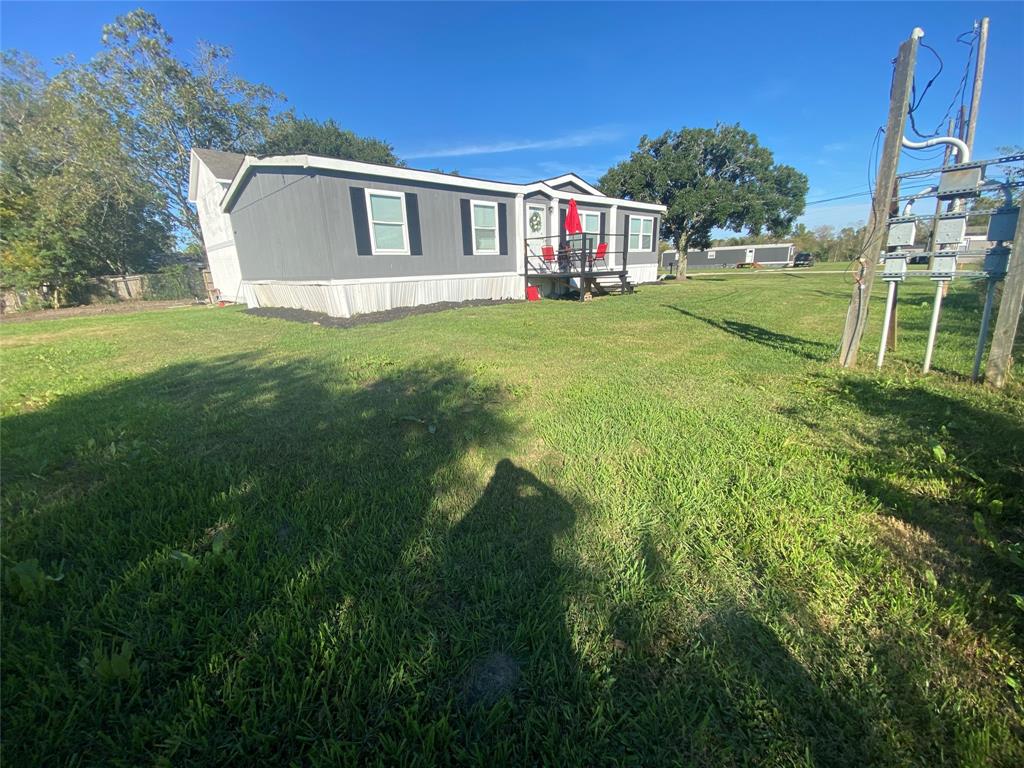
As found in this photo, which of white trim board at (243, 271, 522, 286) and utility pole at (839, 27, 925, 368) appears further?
white trim board at (243, 271, 522, 286)

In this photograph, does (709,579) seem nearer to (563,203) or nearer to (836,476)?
(836,476)

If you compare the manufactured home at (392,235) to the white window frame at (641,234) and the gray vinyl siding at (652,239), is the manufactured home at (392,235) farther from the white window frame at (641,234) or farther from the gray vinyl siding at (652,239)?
the white window frame at (641,234)

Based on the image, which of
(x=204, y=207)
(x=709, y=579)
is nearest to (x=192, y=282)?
(x=204, y=207)

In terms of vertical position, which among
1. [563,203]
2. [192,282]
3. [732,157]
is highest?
[732,157]

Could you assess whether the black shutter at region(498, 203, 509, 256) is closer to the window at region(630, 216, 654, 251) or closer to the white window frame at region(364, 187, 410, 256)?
the white window frame at region(364, 187, 410, 256)

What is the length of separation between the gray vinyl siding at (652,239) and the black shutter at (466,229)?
342 inches

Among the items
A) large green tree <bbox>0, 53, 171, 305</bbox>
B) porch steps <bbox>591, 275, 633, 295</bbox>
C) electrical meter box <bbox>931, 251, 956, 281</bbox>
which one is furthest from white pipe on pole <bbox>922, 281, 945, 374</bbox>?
large green tree <bbox>0, 53, 171, 305</bbox>

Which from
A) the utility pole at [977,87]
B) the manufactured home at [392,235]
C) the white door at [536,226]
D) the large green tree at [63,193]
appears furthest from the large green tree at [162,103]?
the utility pole at [977,87]

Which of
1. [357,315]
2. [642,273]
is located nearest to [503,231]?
[357,315]

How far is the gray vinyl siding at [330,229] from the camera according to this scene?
966 cm

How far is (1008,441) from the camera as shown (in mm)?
2951

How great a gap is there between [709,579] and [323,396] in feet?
12.7

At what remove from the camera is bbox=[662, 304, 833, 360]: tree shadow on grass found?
5816mm

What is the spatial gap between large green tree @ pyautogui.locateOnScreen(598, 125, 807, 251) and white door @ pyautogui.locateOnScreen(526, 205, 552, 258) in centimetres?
1390
